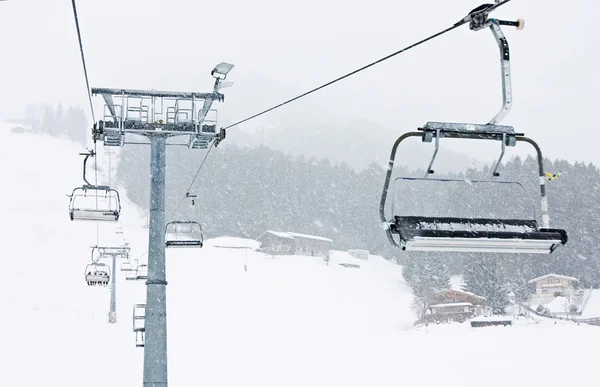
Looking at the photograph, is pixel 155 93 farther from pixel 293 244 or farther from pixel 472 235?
pixel 293 244

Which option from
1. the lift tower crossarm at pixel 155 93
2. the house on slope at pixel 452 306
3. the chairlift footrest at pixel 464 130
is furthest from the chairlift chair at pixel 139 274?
the house on slope at pixel 452 306

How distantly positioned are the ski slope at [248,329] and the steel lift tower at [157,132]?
11.2 meters

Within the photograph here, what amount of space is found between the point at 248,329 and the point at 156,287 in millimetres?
31041

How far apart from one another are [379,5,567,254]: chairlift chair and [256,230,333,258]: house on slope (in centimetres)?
8135

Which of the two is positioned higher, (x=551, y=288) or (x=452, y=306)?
(x=551, y=288)

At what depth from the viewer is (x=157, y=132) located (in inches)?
584

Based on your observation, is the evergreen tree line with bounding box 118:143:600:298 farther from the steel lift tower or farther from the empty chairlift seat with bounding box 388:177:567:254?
the empty chairlift seat with bounding box 388:177:567:254

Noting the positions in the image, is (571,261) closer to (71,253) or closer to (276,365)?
(276,365)

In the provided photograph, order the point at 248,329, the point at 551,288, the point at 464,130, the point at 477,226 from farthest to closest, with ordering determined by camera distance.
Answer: the point at 551,288 < the point at 248,329 < the point at 477,226 < the point at 464,130

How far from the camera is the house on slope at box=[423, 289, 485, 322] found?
56.8m

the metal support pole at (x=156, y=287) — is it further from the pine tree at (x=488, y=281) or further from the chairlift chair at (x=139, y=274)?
the pine tree at (x=488, y=281)

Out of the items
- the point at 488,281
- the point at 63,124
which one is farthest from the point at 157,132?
the point at 63,124

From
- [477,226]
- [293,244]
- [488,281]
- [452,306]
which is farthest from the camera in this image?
[293,244]

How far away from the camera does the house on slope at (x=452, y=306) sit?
56.8 m
